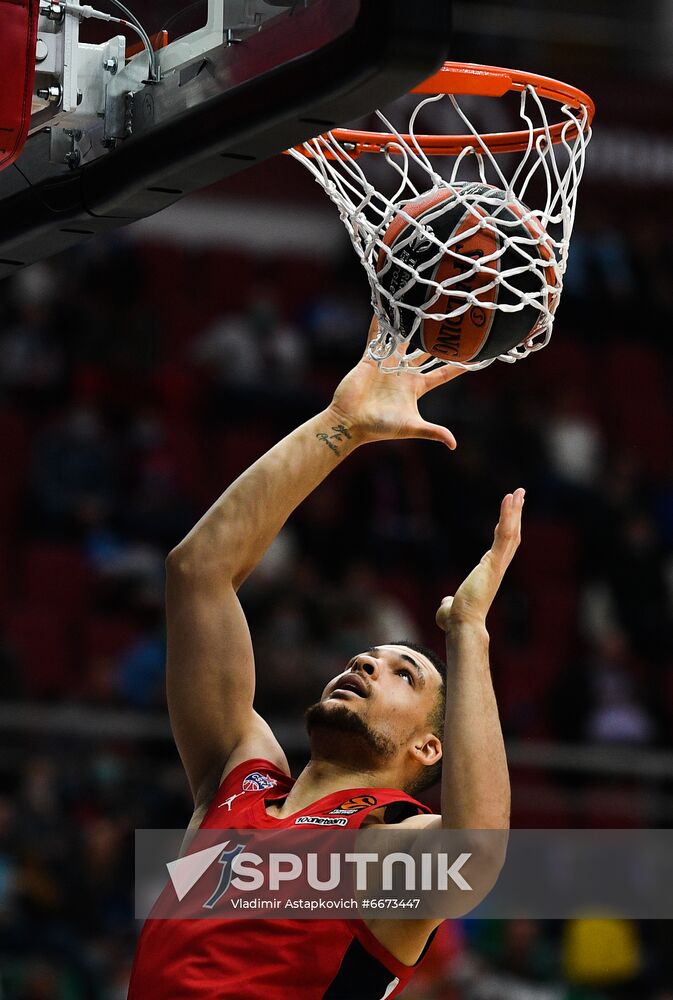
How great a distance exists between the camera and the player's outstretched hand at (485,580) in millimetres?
3635

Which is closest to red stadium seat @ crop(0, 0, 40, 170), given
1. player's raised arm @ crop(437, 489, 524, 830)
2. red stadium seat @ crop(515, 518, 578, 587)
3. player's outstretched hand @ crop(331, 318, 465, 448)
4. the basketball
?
the basketball

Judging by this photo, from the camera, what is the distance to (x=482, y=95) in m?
3.95

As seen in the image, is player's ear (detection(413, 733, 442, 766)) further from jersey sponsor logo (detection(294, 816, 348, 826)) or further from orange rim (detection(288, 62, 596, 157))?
orange rim (detection(288, 62, 596, 157))

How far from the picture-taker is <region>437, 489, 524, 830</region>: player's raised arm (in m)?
3.48

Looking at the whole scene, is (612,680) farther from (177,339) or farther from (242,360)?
(177,339)

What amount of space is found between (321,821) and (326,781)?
173mm

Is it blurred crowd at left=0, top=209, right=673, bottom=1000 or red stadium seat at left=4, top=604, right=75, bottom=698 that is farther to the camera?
red stadium seat at left=4, top=604, right=75, bottom=698

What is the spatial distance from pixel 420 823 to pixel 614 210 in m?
10.3

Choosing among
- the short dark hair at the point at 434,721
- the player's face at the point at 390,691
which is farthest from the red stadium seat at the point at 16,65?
the short dark hair at the point at 434,721

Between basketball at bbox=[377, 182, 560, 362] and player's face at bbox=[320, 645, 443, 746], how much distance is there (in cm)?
86

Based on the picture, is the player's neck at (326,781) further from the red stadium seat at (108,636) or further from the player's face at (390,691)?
the red stadium seat at (108,636)

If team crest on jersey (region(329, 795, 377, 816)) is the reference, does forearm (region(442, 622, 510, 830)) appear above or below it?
above

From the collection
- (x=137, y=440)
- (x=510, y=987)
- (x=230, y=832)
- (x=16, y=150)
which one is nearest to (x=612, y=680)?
(x=510, y=987)

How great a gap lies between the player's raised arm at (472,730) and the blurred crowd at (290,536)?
3991 millimetres
